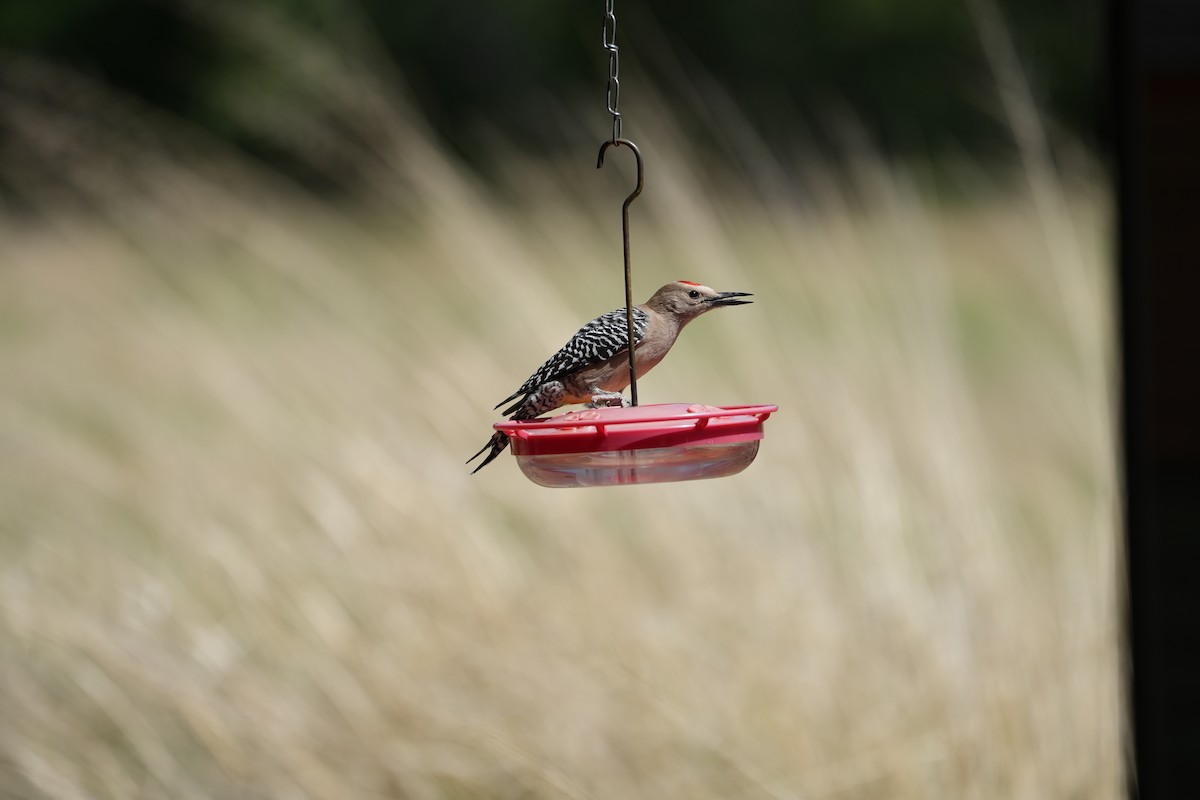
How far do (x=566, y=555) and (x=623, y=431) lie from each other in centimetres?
135

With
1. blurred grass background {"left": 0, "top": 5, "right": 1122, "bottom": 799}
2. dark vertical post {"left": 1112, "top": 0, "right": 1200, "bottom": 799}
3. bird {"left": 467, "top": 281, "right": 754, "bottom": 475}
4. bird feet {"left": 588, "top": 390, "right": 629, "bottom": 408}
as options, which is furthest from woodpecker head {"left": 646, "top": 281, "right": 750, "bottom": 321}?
blurred grass background {"left": 0, "top": 5, "right": 1122, "bottom": 799}

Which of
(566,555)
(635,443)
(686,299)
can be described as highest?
(566,555)

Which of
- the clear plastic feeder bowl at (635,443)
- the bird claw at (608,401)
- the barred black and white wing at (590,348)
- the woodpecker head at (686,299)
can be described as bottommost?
the clear plastic feeder bowl at (635,443)

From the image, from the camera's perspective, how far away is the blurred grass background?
2.13 meters

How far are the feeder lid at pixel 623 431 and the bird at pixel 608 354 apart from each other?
0.13 meters

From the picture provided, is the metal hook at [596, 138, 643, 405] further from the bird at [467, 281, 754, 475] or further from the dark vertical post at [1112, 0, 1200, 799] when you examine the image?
the dark vertical post at [1112, 0, 1200, 799]

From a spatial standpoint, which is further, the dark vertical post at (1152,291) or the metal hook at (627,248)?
the dark vertical post at (1152,291)

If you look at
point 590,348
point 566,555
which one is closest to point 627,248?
point 590,348

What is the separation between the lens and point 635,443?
1.21 meters

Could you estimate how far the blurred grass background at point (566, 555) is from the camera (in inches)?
83.9

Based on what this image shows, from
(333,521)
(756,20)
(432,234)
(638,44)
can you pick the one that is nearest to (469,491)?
(333,521)

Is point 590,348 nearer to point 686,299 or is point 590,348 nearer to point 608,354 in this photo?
point 608,354

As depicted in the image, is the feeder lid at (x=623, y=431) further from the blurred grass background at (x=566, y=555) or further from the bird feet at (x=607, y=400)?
the blurred grass background at (x=566, y=555)

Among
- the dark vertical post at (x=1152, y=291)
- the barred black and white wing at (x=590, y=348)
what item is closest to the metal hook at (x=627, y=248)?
the barred black and white wing at (x=590, y=348)
